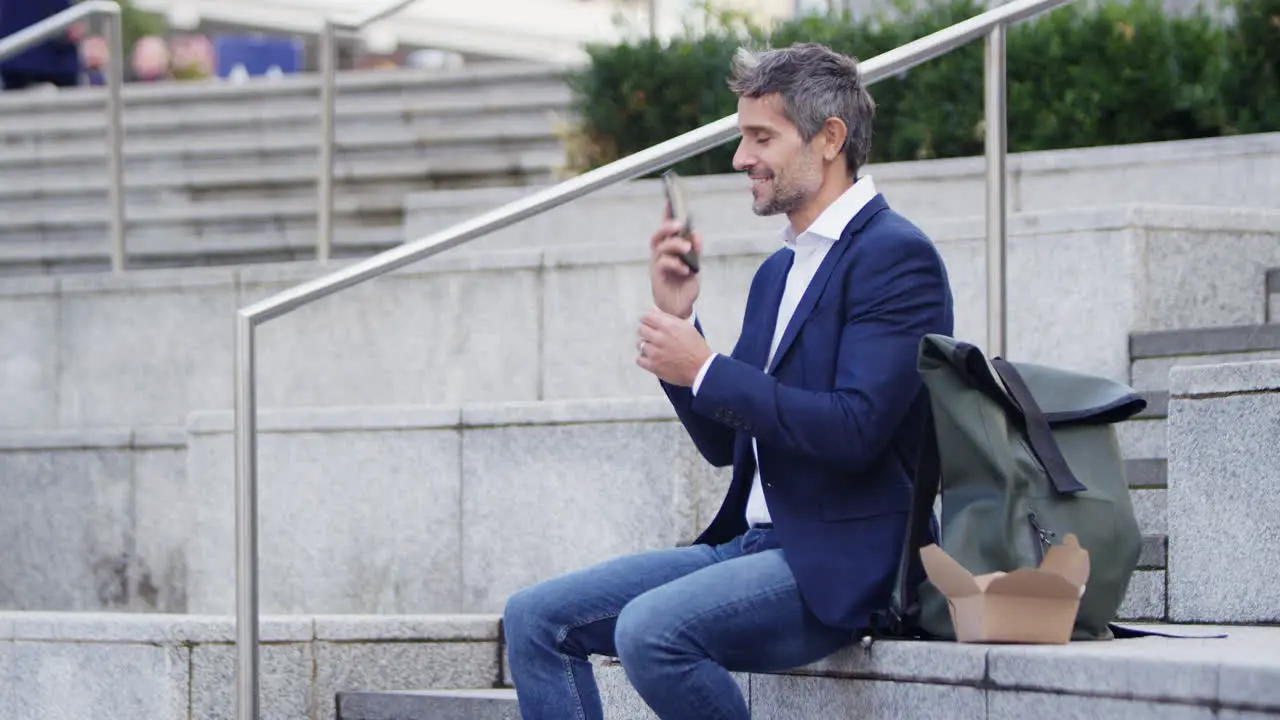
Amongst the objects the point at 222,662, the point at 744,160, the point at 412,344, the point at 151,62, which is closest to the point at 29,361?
the point at 412,344

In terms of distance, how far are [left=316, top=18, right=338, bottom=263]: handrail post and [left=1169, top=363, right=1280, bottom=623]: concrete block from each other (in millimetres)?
4440

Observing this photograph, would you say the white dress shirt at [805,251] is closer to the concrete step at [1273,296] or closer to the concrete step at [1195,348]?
the concrete step at [1195,348]

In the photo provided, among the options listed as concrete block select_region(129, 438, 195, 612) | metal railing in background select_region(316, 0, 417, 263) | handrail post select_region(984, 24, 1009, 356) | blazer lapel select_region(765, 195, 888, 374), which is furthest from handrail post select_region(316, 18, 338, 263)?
blazer lapel select_region(765, 195, 888, 374)

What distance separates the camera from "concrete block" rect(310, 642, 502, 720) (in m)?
5.37

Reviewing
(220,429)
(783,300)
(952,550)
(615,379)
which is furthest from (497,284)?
(952,550)

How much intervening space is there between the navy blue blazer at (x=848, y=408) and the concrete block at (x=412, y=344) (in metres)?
3.33

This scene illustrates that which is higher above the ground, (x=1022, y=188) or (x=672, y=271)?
(x=1022, y=188)

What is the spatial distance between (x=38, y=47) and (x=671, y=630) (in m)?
8.89

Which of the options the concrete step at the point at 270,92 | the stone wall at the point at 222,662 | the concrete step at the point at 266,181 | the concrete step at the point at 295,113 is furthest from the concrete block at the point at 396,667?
the concrete step at the point at 270,92

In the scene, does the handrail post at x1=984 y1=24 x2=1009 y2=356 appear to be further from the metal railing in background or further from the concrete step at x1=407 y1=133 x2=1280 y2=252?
the metal railing in background

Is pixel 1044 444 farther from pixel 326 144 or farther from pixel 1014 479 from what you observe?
pixel 326 144

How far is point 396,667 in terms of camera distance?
5.40 meters

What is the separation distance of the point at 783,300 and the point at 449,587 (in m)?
2.61

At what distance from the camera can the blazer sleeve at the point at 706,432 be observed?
13.3 ft
